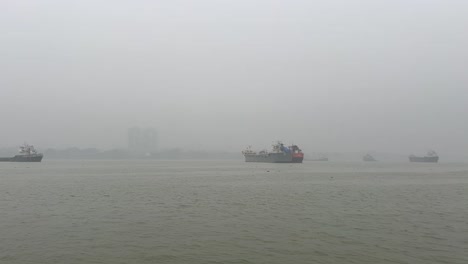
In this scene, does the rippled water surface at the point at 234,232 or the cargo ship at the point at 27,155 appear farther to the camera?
the cargo ship at the point at 27,155

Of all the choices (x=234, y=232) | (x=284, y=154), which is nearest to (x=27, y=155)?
(x=284, y=154)

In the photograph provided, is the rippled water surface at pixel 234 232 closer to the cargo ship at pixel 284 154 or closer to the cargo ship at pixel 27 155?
the cargo ship at pixel 284 154

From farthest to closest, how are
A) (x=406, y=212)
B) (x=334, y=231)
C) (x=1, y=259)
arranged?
(x=406, y=212) → (x=334, y=231) → (x=1, y=259)

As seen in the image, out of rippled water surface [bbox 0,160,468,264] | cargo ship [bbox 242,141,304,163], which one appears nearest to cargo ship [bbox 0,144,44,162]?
cargo ship [bbox 242,141,304,163]

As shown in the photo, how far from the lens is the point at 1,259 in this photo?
640 inches

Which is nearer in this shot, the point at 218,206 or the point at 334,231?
the point at 334,231

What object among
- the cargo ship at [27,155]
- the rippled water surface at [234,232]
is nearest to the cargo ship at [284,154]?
the cargo ship at [27,155]

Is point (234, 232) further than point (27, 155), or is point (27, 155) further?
point (27, 155)

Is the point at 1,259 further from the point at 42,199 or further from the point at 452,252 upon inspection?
the point at 42,199

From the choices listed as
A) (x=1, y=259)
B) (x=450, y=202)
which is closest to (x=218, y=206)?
(x=1, y=259)

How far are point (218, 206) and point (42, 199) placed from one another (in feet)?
60.5

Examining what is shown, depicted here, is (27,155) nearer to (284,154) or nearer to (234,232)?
(284,154)

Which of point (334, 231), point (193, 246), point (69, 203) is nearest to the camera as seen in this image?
point (193, 246)

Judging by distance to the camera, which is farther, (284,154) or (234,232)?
(284,154)
